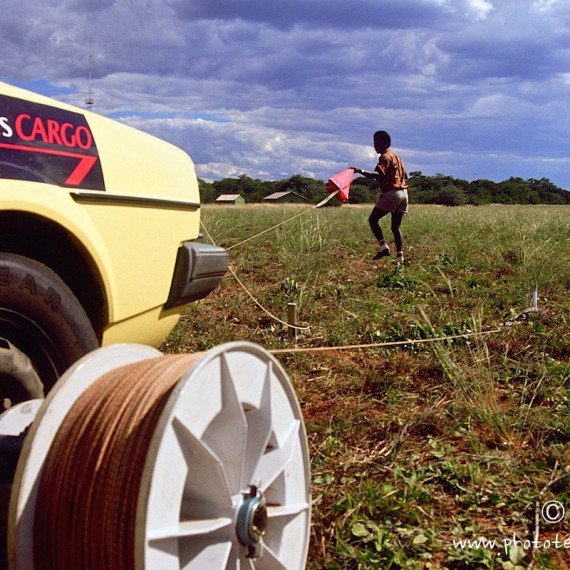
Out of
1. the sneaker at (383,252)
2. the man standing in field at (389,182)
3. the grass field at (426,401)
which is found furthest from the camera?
the sneaker at (383,252)

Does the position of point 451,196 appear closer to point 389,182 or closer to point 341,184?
point 389,182

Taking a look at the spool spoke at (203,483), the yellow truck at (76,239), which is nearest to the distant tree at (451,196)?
the yellow truck at (76,239)

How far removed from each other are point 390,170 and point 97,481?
9317mm

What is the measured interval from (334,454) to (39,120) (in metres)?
2.31

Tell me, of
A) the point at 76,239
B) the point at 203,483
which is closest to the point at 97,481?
the point at 203,483

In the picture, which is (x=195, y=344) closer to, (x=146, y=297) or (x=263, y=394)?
(x=146, y=297)

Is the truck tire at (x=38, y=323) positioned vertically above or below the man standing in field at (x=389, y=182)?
below

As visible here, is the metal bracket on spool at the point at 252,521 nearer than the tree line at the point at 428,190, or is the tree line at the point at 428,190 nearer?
the metal bracket on spool at the point at 252,521

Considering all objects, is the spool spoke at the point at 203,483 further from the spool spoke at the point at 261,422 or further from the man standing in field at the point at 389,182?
the man standing in field at the point at 389,182

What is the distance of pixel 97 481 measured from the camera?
183 centimetres

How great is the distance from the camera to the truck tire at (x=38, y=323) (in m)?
2.38

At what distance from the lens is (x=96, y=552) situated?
5.86 ft

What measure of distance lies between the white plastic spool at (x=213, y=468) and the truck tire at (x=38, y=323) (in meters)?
0.38
